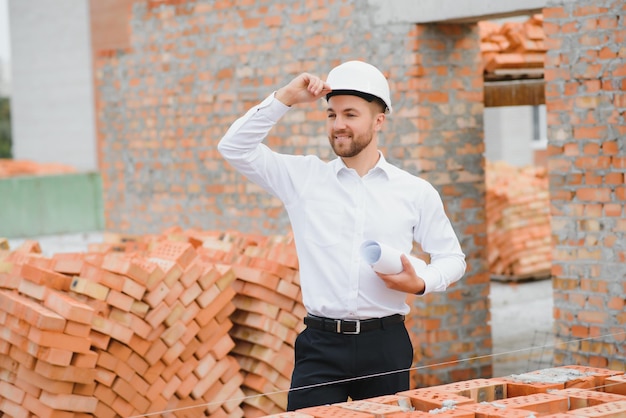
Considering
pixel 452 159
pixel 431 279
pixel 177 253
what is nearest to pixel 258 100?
pixel 452 159

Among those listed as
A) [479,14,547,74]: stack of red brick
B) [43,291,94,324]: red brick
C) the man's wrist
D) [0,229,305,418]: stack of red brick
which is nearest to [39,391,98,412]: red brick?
[0,229,305,418]: stack of red brick

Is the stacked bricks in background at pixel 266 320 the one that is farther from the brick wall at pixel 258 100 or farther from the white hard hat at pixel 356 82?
the white hard hat at pixel 356 82

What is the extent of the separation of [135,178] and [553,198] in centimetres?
523

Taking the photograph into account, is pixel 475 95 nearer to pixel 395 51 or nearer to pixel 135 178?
pixel 395 51

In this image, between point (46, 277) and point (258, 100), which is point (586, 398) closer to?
point (46, 277)

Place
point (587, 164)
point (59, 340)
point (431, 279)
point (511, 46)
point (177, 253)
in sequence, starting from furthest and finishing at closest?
point (511, 46) < point (587, 164) < point (177, 253) < point (59, 340) < point (431, 279)

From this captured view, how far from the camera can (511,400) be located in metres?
3.66

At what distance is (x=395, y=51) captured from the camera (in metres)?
8.09

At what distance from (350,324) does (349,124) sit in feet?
2.67

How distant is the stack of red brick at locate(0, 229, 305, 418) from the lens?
5.63 m

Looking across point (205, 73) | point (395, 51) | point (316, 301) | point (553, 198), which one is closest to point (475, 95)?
point (395, 51)

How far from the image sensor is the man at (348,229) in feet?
14.1

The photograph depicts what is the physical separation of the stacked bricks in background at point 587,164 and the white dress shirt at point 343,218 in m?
2.55

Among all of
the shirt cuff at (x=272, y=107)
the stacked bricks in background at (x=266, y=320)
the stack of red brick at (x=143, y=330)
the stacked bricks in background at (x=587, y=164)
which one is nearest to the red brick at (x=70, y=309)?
the stack of red brick at (x=143, y=330)
